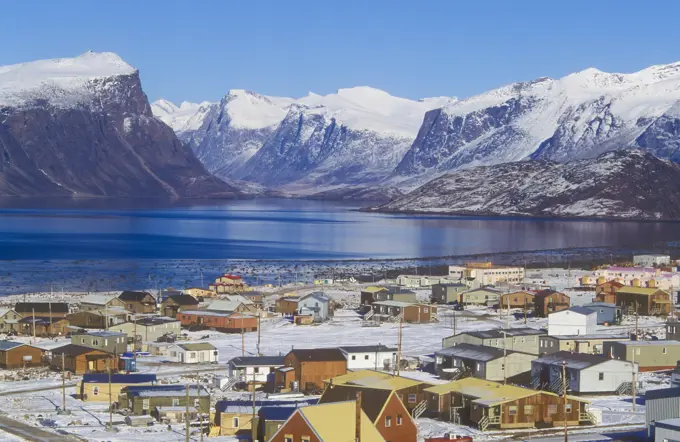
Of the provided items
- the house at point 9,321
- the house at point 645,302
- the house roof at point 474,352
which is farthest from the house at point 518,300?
the house at point 9,321

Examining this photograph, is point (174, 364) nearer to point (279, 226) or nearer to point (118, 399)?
point (118, 399)

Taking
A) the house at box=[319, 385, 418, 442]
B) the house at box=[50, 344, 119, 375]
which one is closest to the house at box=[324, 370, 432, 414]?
the house at box=[319, 385, 418, 442]

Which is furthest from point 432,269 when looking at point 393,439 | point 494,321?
point 393,439

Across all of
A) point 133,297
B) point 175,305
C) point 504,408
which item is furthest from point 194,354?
point 133,297

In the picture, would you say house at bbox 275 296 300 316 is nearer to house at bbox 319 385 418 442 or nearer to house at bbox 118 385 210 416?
house at bbox 118 385 210 416

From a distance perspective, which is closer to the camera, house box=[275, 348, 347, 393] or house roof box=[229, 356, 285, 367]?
house box=[275, 348, 347, 393]

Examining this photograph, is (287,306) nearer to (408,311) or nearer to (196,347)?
(408,311)
